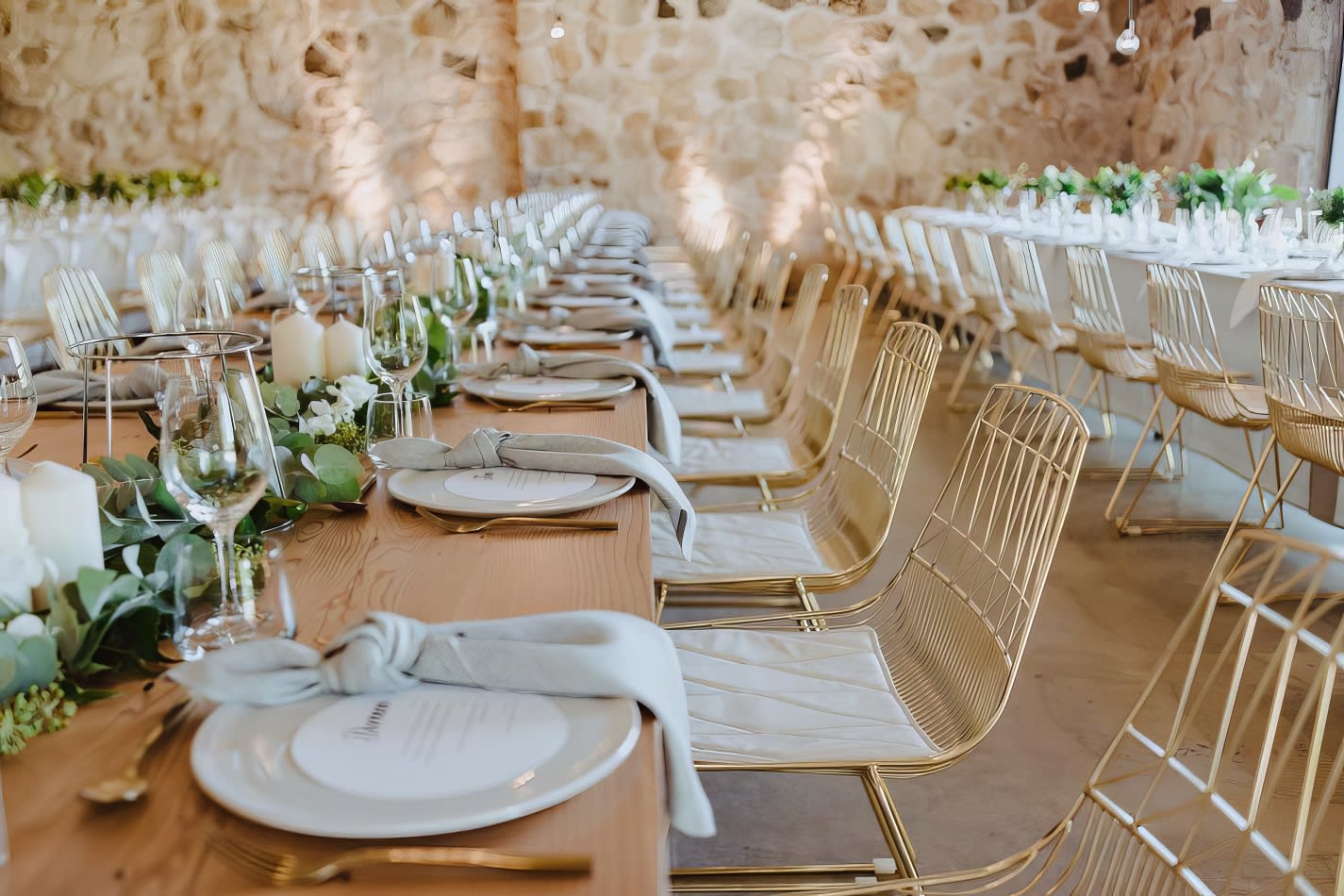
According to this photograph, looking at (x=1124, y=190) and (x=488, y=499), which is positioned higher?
(x=1124, y=190)

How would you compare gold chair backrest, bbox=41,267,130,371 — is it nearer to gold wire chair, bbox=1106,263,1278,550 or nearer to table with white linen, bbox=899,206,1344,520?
gold wire chair, bbox=1106,263,1278,550

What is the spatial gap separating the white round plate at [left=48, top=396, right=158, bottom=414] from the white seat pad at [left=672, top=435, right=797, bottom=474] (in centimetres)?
115

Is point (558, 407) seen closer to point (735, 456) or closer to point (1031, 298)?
point (735, 456)

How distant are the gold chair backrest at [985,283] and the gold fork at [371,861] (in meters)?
5.40

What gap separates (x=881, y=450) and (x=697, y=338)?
2329 millimetres

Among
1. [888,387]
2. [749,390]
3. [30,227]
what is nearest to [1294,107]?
[749,390]

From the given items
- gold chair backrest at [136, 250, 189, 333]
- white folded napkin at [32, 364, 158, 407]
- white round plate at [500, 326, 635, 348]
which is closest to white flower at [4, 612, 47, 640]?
white folded napkin at [32, 364, 158, 407]

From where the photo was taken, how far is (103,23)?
9.39 metres

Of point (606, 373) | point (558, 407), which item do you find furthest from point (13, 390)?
point (606, 373)

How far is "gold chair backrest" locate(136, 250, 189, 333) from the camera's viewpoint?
407 centimetres

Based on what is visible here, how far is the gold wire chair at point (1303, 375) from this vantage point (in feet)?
9.42

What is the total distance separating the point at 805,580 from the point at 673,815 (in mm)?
1199

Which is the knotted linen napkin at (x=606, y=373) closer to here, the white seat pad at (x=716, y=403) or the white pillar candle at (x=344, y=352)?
the white pillar candle at (x=344, y=352)

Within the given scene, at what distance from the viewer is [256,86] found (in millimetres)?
9562
